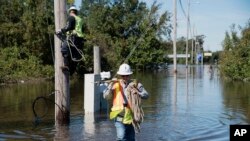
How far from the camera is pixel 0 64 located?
41.5 metres

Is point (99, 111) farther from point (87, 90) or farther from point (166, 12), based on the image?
point (166, 12)

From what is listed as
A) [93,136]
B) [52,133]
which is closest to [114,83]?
[93,136]

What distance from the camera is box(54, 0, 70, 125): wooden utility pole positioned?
44.9 feet

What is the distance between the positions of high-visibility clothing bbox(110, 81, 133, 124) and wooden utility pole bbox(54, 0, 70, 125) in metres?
5.11

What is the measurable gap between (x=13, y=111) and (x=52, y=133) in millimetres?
5267

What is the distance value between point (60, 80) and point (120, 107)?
17.3 feet

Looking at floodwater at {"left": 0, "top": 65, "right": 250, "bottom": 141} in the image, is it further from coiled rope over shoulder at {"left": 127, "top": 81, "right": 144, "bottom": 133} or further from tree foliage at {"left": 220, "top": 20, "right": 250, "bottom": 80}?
tree foliage at {"left": 220, "top": 20, "right": 250, "bottom": 80}

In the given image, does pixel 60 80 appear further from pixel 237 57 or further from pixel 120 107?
pixel 237 57

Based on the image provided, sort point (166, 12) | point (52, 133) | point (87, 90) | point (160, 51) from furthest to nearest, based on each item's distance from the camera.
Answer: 1. point (160, 51)
2. point (166, 12)
3. point (87, 90)
4. point (52, 133)

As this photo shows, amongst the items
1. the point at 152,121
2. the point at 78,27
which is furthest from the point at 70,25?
the point at 152,121

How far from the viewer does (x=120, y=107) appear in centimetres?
891

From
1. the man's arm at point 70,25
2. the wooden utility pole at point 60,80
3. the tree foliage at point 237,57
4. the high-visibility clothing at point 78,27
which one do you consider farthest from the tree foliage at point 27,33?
the man's arm at point 70,25

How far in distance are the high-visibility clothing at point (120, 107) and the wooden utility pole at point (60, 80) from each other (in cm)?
511

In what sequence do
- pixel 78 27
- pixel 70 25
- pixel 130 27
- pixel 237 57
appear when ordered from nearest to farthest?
pixel 70 25, pixel 78 27, pixel 237 57, pixel 130 27
